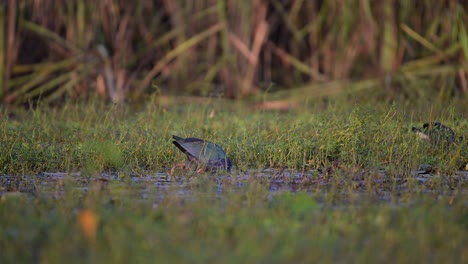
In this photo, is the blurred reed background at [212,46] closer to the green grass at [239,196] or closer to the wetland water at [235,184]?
the green grass at [239,196]

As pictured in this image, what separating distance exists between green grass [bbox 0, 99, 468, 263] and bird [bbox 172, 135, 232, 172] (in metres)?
0.13

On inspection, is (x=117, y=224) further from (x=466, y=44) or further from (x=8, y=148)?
(x=466, y=44)

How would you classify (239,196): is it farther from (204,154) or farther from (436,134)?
(436,134)

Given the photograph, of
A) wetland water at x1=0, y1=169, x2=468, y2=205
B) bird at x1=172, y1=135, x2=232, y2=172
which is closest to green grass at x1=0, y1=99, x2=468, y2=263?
wetland water at x1=0, y1=169, x2=468, y2=205

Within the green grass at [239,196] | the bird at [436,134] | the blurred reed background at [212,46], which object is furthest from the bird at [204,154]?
the blurred reed background at [212,46]

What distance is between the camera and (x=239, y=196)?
158 inches

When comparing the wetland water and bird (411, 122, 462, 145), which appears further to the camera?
A: bird (411, 122, 462, 145)

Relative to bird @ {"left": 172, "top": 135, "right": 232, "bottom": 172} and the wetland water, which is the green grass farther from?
bird @ {"left": 172, "top": 135, "right": 232, "bottom": 172}

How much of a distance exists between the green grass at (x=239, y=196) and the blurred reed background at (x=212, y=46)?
195 centimetres

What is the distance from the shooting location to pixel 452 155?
5.29m

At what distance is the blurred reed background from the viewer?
8.92 meters

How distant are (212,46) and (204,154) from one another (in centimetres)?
471

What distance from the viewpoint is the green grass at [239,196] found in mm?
3111

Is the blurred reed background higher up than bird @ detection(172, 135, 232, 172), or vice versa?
the blurred reed background
